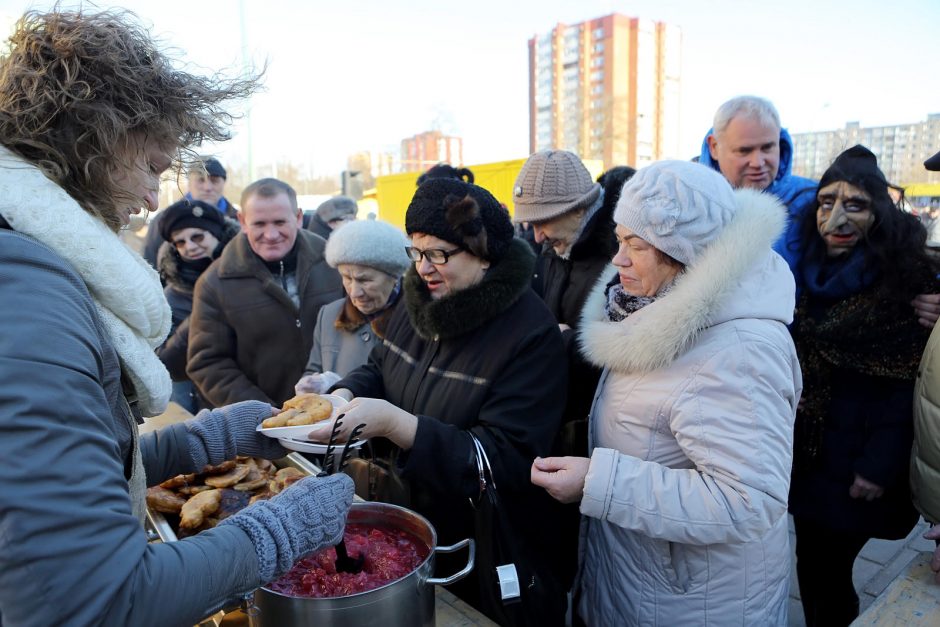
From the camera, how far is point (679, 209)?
1.48m

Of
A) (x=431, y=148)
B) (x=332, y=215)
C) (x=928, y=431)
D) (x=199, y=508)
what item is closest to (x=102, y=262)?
(x=199, y=508)

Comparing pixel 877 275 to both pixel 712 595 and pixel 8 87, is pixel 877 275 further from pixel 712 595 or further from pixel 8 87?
pixel 8 87

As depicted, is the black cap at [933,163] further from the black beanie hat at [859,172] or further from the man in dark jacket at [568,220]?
the man in dark jacket at [568,220]

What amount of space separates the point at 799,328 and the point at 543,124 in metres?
65.2

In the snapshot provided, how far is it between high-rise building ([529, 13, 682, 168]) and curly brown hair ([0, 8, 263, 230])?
48493 mm

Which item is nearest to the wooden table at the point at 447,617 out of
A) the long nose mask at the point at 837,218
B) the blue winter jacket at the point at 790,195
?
the blue winter jacket at the point at 790,195

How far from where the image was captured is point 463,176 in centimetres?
376

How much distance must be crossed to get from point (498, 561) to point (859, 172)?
2.01 metres

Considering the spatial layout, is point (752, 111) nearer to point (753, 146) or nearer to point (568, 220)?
point (753, 146)

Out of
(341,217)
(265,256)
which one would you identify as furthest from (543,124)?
(265,256)

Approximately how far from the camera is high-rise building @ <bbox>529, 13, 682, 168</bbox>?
50531mm

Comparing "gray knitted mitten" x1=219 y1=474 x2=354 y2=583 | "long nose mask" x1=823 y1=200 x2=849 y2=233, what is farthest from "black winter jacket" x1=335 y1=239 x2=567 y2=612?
"long nose mask" x1=823 y1=200 x2=849 y2=233

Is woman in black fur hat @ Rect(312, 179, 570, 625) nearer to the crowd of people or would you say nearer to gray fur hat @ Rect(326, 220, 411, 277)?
the crowd of people

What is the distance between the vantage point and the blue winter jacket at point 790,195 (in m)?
2.50
